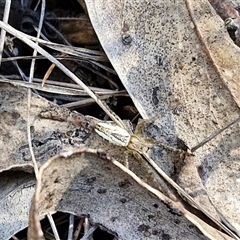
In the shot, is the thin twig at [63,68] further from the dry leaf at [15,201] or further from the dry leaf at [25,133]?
the dry leaf at [15,201]

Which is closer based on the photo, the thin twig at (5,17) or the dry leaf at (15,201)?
the dry leaf at (15,201)

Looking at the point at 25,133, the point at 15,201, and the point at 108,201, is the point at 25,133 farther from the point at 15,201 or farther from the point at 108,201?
the point at 108,201

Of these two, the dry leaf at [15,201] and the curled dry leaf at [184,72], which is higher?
the curled dry leaf at [184,72]

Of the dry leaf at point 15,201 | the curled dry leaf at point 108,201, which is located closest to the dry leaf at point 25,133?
the dry leaf at point 15,201

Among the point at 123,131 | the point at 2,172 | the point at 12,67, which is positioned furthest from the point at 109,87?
the point at 2,172

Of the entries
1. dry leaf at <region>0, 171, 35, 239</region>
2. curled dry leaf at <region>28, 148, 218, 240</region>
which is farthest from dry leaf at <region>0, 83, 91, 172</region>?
curled dry leaf at <region>28, 148, 218, 240</region>

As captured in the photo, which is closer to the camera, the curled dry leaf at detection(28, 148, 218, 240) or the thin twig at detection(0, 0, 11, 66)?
the curled dry leaf at detection(28, 148, 218, 240)

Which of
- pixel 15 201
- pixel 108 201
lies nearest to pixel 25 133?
pixel 15 201

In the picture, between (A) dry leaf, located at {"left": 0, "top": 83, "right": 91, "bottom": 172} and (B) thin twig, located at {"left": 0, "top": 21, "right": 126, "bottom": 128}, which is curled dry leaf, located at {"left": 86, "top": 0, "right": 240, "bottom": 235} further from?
(A) dry leaf, located at {"left": 0, "top": 83, "right": 91, "bottom": 172}

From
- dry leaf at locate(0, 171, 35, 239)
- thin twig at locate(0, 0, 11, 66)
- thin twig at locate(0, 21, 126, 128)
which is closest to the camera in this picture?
dry leaf at locate(0, 171, 35, 239)

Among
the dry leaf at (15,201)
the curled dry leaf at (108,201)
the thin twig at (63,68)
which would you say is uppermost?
the thin twig at (63,68)
